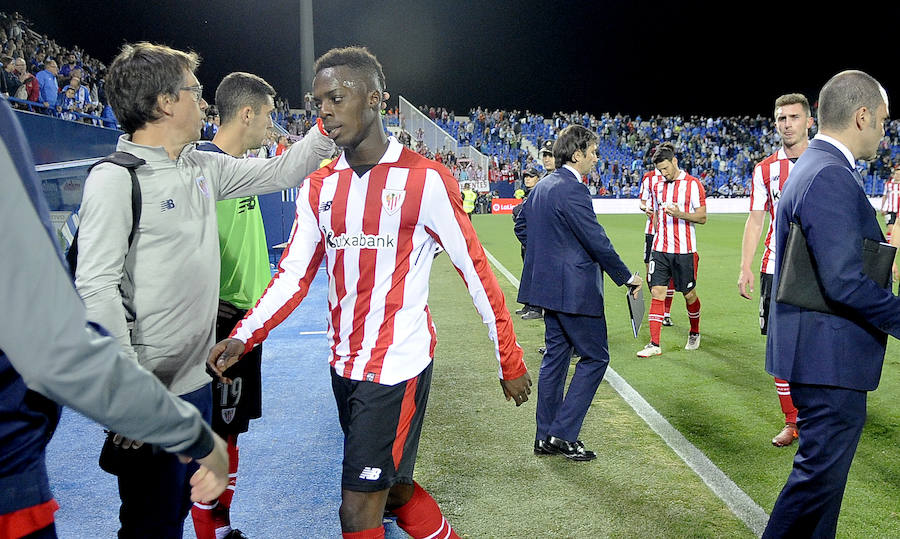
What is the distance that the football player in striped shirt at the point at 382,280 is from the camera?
2461 mm

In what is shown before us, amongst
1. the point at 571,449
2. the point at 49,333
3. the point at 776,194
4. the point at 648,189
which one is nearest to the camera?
the point at 49,333

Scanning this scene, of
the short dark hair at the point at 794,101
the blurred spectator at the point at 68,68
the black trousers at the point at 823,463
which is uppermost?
the blurred spectator at the point at 68,68

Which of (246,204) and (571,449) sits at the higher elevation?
(246,204)

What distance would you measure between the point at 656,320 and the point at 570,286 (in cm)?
302

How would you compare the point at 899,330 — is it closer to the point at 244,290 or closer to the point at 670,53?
the point at 244,290

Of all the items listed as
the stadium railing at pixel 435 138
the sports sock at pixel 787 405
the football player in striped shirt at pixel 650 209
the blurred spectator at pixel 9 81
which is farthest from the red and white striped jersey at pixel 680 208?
the stadium railing at pixel 435 138

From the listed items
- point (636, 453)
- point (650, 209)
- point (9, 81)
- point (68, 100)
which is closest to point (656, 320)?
point (650, 209)

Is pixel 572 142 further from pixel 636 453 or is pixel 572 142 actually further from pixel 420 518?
pixel 420 518

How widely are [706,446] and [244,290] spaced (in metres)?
3.12

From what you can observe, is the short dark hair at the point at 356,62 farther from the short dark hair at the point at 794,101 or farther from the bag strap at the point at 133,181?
the short dark hair at the point at 794,101

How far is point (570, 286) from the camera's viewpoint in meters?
4.31

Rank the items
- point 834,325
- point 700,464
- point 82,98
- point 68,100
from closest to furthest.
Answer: point 834,325
point 700,464
point 68,100
point 82,98

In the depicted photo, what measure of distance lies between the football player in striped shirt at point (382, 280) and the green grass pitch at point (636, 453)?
43.5 inches

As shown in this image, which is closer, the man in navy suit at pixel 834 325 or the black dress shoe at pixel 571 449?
the man in navy suit at pixel 834 325
